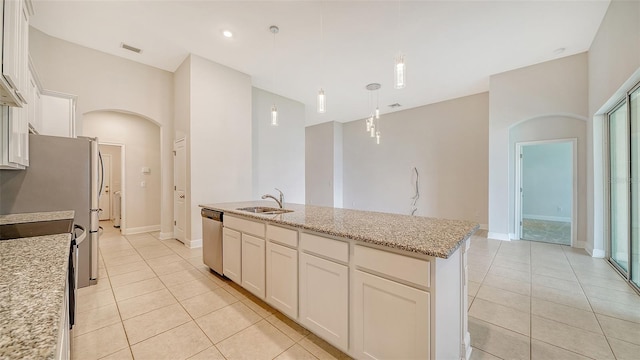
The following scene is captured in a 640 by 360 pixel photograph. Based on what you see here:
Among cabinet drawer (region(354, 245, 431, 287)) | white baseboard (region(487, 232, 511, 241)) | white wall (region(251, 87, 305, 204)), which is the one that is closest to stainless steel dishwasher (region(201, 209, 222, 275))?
cabinet drawer (region(354, 245, 431, 287))

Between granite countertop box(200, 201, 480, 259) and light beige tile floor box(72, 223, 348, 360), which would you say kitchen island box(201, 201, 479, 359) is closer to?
granite countertop box(200, 201, 480, 259)

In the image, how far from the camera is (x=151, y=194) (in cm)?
553

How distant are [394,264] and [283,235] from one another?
38.0 inches

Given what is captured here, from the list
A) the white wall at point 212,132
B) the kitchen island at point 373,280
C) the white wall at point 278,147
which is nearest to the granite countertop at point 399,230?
the kitchen island at point 373,280

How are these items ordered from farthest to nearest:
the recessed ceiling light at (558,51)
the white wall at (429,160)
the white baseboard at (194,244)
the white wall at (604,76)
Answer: the white wall at (429,160), the white baseboard at (194,244), the recessed ceiling light at (558,51), the white wall at (604,76)

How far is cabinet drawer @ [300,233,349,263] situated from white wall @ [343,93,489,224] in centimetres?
545

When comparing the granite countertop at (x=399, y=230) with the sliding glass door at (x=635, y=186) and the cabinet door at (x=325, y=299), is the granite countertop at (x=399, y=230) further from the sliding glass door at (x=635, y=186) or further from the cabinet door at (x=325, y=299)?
the sliding glass door at (x=635, y=186)

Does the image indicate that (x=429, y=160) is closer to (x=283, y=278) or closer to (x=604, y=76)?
(x=604, y=76)

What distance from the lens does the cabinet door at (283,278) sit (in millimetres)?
1895

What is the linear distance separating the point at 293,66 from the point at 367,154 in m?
4.18

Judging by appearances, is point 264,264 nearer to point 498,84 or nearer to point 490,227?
point 490,227

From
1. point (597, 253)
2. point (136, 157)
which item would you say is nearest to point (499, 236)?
point (597, 253)

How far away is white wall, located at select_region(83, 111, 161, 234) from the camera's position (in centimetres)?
501

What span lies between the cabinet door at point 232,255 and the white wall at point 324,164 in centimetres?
560
